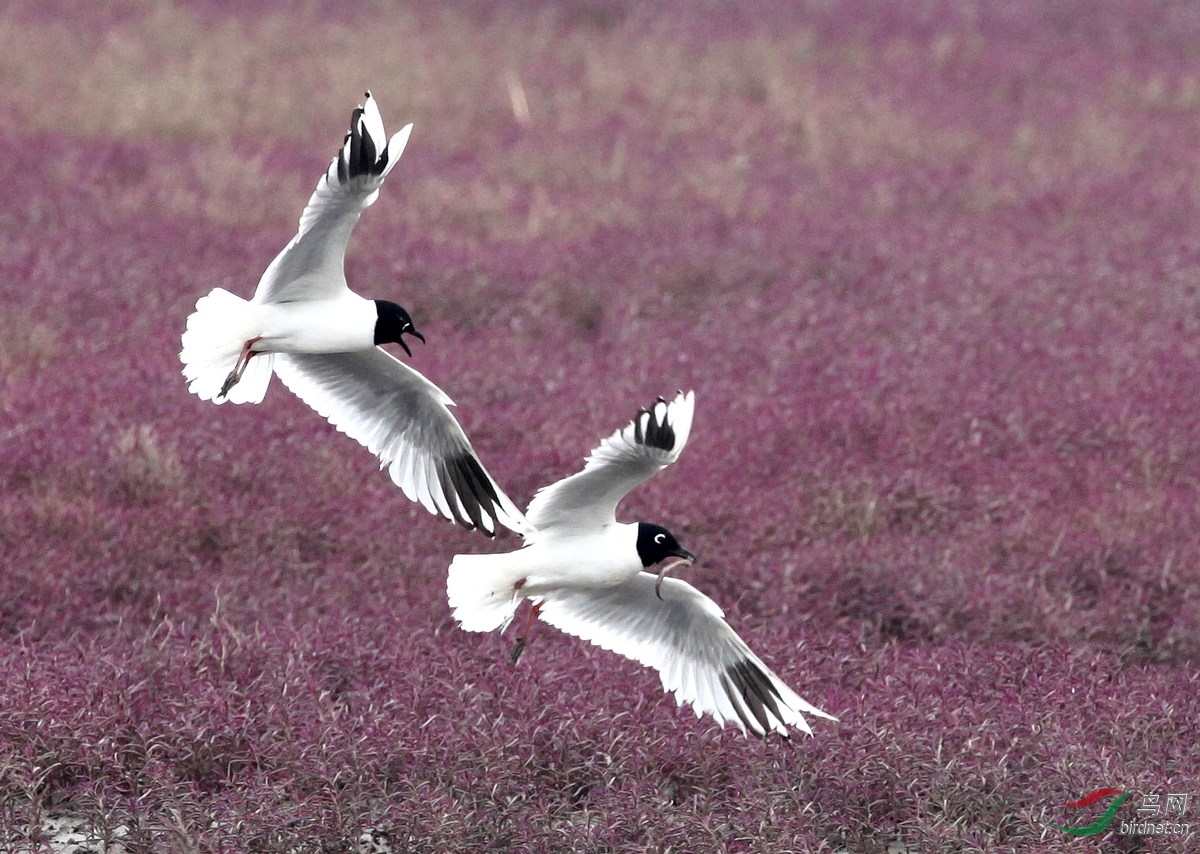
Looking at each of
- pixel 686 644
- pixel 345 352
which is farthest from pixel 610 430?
pixel 686 644

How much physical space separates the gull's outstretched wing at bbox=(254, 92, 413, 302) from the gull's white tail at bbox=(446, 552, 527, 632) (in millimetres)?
1121

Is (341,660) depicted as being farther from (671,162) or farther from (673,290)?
(671,162)

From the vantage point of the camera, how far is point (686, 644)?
→ 5910 millimetres

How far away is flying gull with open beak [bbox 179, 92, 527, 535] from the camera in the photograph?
217 inches

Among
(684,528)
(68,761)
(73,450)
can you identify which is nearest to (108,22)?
(73,450)

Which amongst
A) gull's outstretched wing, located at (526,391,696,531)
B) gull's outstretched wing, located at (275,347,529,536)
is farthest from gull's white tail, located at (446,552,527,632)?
gull's outstretched wing, located at (275,347,529,536)

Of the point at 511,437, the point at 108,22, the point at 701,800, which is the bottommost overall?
the point at 701,800

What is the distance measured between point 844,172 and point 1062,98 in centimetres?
341

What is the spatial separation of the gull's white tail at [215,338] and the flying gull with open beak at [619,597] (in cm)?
115

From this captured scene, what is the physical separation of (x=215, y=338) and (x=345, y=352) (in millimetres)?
484

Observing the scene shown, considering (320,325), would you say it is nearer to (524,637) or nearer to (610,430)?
(524,637)

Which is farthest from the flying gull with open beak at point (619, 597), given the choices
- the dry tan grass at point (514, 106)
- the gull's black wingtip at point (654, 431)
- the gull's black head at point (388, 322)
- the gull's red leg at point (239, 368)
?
the dry tan grass at point (514, 106)

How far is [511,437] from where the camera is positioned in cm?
831

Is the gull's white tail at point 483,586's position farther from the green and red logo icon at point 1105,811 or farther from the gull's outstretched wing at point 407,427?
the green and red logo icon at point 1105,811
